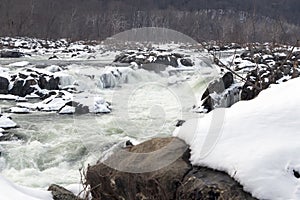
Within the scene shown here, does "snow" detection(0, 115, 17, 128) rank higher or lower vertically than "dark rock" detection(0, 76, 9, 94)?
higher

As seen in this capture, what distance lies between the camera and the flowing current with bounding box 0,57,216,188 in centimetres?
610

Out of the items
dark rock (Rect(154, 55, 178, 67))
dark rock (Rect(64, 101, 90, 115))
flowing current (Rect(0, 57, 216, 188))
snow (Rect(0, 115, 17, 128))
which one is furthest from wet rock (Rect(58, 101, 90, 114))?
dark rock (Rect(154, 55, 178, 67))

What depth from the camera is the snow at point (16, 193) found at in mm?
2507

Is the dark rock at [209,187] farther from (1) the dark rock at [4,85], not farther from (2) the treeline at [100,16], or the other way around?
(2) the treeline at [100,16]

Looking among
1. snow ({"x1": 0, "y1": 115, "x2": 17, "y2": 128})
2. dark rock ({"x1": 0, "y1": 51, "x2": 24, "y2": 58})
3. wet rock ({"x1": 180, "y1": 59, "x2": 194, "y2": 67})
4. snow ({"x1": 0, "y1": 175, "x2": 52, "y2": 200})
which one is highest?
snow ({"x1": 0, "y1": 175, "x2": 52, "y2": 200})

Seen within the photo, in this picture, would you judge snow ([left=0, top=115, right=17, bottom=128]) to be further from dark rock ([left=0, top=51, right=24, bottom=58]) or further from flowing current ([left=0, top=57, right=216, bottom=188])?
dark rock ([left=0, top=51, right=24, bottom=58])

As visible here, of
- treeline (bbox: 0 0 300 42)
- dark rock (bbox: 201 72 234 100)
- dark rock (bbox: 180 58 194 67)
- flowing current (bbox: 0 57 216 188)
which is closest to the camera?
flowing current (bbox: 0 57 216 188)

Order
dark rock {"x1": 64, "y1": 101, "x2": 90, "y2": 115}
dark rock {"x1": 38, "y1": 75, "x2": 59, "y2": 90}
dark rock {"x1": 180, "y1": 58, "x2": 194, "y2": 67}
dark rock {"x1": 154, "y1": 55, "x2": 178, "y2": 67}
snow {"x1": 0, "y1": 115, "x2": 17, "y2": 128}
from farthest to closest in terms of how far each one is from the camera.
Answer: dark rock {"x1": 180, "y1": 58, "x2": 194, "y2": 67}, dark rock {"x1": 154, "y1": 55, "x2": 178, "y2": 67}, dark rock {"x1": 38, "y1": 75, "x2": 59, "y2": 90}, dark rock {"x1": 64, "y1": 101, "x2": 90, "y2": 115}, snow {"x1": 0, "y1": 115, "x2": 17, "y2": 128}

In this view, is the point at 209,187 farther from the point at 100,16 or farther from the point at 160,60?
the point at 100,16

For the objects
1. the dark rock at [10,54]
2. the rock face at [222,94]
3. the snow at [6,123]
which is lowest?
the dark rock at [10,54]

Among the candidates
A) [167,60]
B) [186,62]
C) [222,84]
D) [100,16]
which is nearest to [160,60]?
[167,60]

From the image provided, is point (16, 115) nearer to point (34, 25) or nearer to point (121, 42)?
point (121, 42)

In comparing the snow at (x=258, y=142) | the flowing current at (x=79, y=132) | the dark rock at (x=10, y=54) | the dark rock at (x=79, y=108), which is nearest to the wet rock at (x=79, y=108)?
the dark rock at (x=79, y=108)

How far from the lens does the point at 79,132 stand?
8.04m
